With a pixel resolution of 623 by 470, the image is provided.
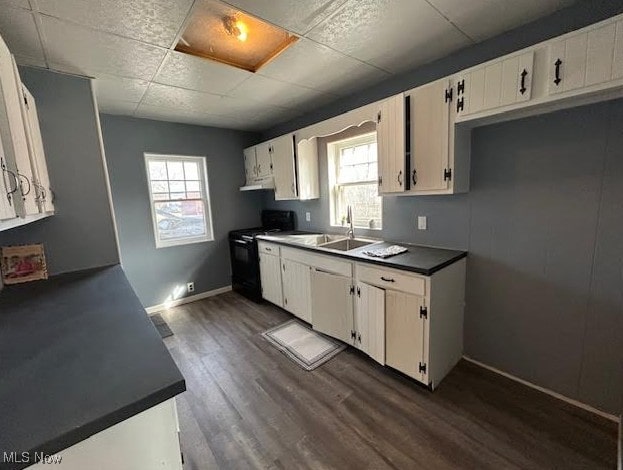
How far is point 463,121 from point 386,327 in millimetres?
1610

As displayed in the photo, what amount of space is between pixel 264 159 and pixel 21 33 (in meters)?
2.48

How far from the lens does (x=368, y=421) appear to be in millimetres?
1768

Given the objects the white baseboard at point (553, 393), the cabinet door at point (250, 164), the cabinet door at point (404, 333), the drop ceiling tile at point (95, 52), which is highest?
the drop ceiling tile at point (95, 52)

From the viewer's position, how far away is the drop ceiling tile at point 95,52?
1.62 metres

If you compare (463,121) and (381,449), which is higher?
(463,121)

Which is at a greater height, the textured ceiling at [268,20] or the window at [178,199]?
the textured ceiling at [268,20]

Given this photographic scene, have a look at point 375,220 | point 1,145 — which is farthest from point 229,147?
point 1,145

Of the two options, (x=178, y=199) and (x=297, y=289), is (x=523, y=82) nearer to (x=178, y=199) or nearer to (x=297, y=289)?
(x=297, y=289)

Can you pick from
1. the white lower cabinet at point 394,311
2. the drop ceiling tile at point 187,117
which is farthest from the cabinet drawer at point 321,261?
the drop ceiling tile at point 187,117

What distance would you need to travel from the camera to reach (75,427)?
0.64 metres

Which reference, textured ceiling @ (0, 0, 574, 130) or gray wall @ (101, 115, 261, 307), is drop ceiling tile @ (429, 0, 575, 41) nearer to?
textured ceiling @ (0, 0, 574, 130)

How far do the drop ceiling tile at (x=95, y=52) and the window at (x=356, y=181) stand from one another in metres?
1.91

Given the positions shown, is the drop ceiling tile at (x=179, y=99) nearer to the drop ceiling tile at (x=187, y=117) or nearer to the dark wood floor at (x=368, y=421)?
the drop ceiling tile at (x=187, y=117)

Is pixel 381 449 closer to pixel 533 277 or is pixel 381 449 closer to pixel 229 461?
pixel 229 461
